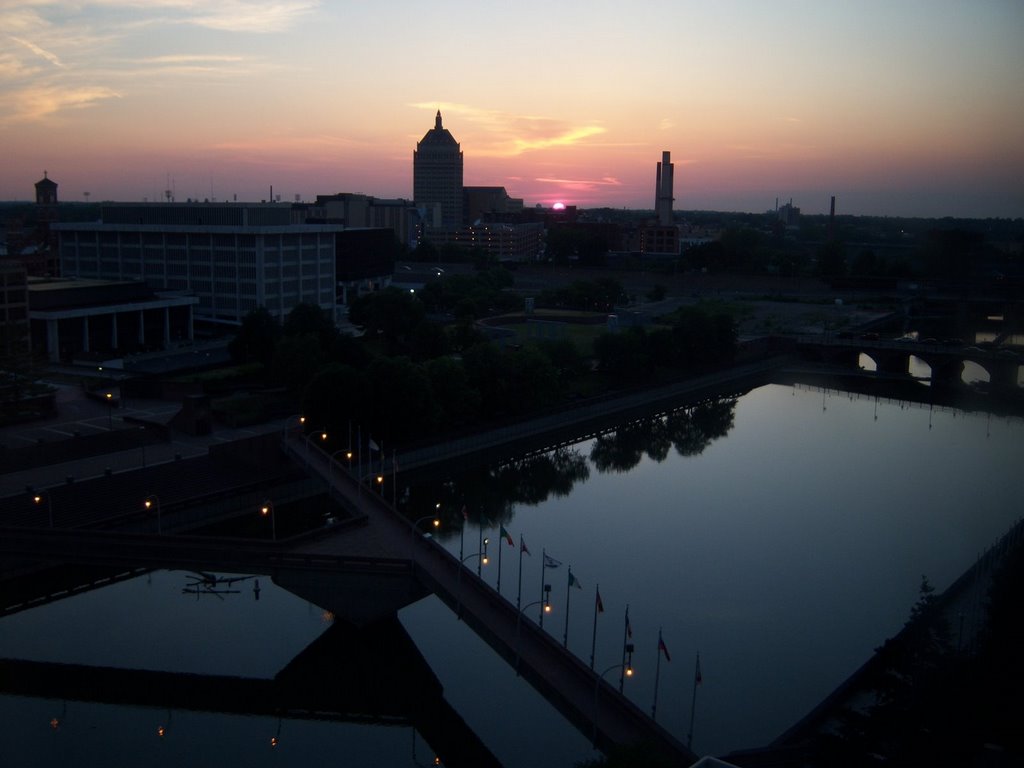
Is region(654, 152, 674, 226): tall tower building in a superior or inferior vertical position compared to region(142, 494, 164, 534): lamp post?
superior

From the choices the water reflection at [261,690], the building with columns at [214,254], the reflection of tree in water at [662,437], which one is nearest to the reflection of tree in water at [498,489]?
the reflection of tree in water at [662,437]

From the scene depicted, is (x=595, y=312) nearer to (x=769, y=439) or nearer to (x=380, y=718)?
(x=769, y=439)

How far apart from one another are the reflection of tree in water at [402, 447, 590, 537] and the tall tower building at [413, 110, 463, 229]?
63.0 meters

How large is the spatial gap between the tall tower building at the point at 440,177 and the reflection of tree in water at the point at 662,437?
2317 inches

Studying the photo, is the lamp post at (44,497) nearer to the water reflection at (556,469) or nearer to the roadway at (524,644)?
the roadway at (524,644)

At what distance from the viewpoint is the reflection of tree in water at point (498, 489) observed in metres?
13.3

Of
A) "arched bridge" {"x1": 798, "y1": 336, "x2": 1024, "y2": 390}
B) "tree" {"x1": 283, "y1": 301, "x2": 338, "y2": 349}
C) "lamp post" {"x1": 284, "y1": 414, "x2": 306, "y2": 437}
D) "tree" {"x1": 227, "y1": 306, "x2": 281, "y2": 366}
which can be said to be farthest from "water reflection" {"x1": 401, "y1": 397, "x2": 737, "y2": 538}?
"tree" {"x1": 227, "y1": 306, "x2": 281, "y2": 366}

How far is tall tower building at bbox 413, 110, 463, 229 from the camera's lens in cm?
7775

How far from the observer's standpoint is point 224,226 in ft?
82.1

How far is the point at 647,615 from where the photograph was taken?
959cm

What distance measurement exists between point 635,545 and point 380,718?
15.0ft

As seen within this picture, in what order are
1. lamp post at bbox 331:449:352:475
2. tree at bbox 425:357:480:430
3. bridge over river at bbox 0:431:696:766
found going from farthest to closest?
tree at bbox 425:357:480:430, lamp post at bbox 331:449:352:475, bridge over river at bbox 0:431:696:766

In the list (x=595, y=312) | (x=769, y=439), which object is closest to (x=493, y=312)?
(x=595, y=312)

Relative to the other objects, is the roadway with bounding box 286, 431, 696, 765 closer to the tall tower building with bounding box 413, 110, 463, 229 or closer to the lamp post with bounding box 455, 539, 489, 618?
the lamp post with bounding box 455, 539, 489, 618
